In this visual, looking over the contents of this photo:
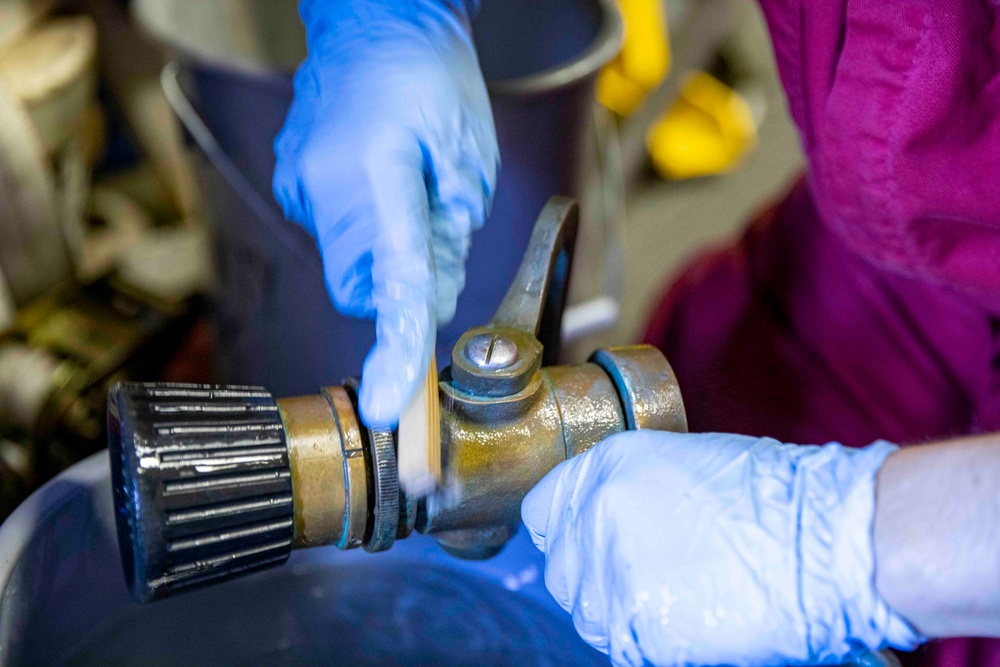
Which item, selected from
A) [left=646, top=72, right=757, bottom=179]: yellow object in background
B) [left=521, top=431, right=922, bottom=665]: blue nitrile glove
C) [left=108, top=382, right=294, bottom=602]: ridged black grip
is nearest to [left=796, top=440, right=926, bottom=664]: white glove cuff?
[left=521, top=431, right=922, bottom=665]: blue nitrile glove

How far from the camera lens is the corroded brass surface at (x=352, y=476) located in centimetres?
55

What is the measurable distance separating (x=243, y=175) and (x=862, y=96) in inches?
25.7

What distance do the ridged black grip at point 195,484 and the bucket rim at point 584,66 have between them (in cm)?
47

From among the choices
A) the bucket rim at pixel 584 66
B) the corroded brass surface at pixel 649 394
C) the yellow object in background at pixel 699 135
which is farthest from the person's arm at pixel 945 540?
the yellow object in background at pixel 699 135

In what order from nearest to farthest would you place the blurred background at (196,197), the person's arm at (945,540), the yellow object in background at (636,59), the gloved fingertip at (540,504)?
1. the person's arm at (945,540)
2. the gloved fingertip at (540,504)
3. the blurred background at (196,197)
4. the yellow object in background at (636,59)

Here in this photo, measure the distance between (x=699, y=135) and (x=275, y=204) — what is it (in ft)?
4.12

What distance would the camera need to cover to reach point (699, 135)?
196 centimetres

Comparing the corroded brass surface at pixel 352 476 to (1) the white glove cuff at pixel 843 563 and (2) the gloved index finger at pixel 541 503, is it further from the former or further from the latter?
(1) the white glove cuff at pixel 843 563

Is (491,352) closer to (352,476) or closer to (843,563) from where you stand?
(352,476)

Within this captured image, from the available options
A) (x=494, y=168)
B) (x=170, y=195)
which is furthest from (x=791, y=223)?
(x=170, y=195)

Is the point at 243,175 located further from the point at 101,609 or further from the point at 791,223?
the point at 791,223

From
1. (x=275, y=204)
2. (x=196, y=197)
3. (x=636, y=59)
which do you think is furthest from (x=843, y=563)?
(x=636, y=59)

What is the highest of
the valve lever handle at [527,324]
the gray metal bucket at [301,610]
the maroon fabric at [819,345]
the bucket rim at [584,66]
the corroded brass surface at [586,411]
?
the bucket rim at [584,66]

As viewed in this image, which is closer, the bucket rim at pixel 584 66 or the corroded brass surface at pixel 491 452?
the corroded brass surface at pixel 491 452
